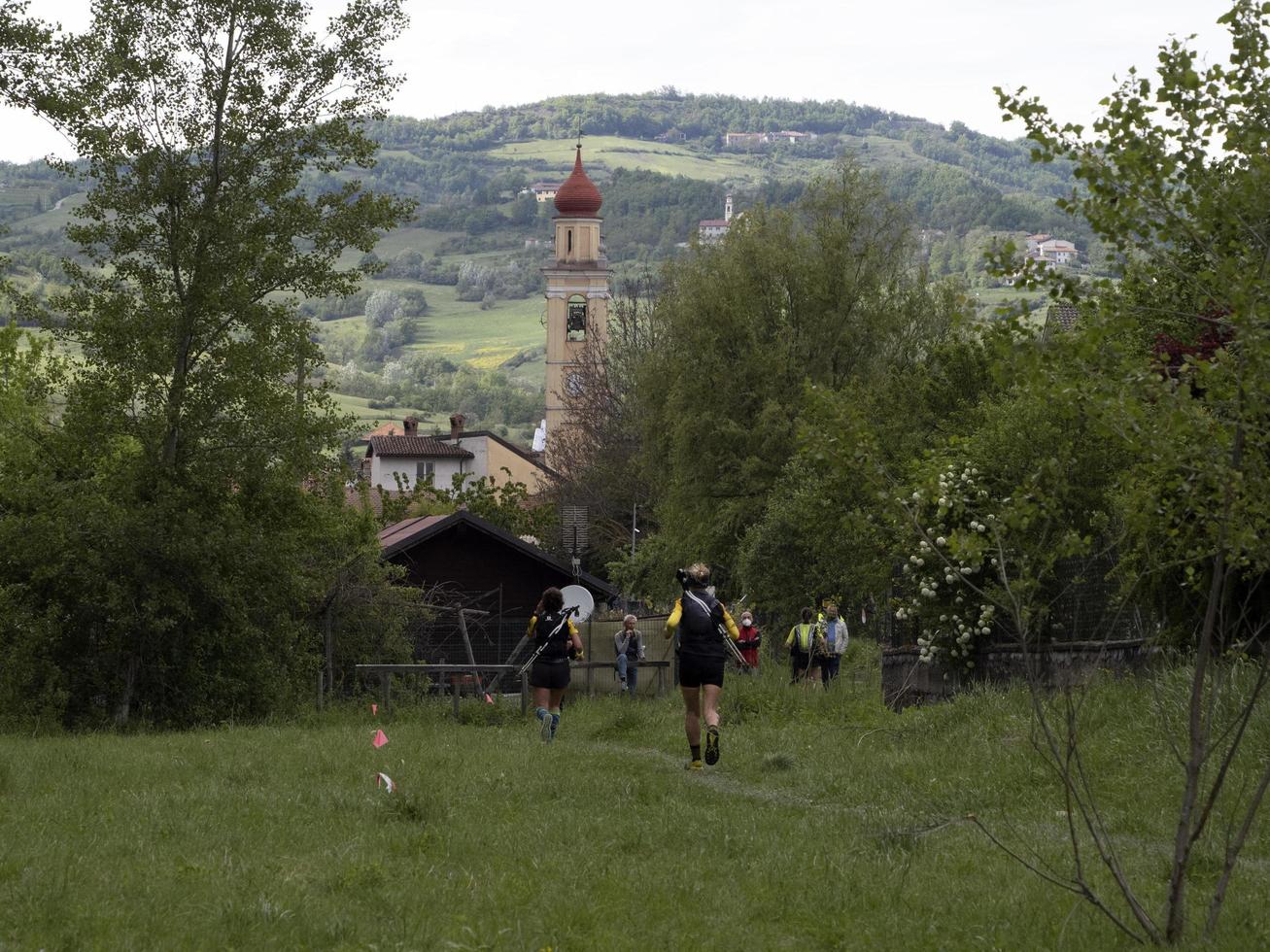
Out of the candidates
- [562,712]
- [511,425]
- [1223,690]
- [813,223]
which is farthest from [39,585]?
[511,425]

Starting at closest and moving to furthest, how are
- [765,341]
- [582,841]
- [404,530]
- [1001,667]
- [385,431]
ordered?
[582,841], [1001,667], [765,341], [404,530], [385,431]

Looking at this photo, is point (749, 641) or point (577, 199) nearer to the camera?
point (749, 641)

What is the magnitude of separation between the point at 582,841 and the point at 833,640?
1776 centimetres

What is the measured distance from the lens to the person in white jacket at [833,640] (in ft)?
91.7

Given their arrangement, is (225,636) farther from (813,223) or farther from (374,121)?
(813,223)

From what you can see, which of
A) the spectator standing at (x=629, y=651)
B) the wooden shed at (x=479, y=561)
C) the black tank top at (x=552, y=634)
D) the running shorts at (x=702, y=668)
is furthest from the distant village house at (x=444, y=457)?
the running shorts at (x=702, y=668)

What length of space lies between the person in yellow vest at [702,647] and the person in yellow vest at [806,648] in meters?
11.4

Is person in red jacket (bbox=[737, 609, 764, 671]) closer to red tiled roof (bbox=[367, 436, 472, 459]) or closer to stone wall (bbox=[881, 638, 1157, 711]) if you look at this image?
stone wall (bbox=[881, 638, 1157, 711])

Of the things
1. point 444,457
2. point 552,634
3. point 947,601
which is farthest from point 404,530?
point 444,457

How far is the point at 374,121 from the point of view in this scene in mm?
24719

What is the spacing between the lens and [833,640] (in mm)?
27969

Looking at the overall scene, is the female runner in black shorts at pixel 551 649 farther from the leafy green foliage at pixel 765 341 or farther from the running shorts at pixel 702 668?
the leafy green foliage at pixel 765 341

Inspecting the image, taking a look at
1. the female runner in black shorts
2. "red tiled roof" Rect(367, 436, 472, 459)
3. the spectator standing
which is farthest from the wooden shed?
"red tiled roof" Rect(367, 436, 472, 459)

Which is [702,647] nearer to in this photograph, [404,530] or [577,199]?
[404,530]
